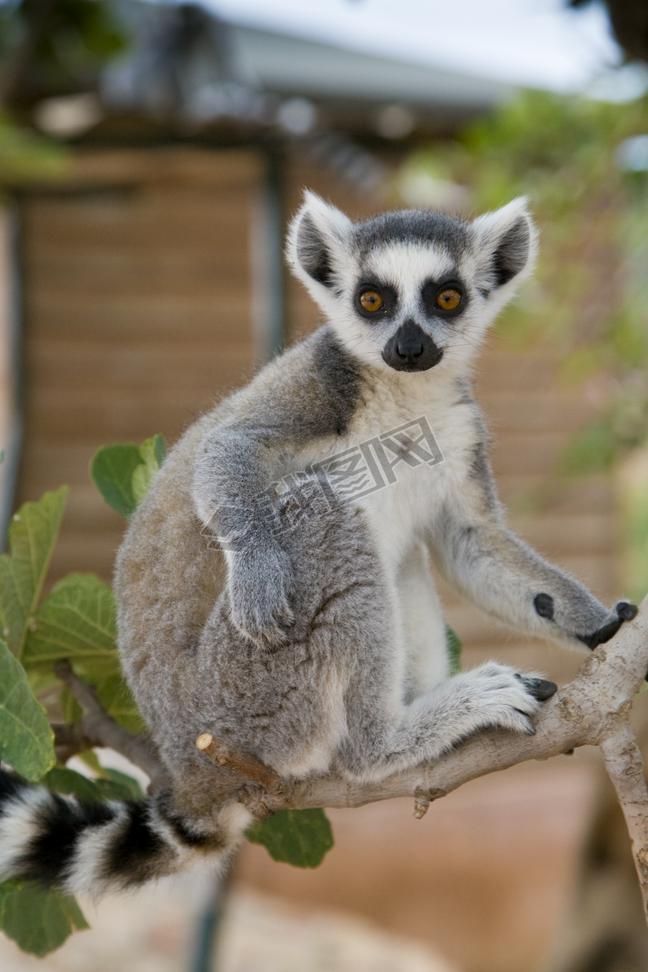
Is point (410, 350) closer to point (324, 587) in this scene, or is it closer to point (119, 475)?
point (324, 587)

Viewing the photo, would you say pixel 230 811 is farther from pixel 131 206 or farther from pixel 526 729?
pixel 131 206

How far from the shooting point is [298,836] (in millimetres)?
2289

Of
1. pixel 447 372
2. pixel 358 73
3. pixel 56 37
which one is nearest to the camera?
pixel 447 372

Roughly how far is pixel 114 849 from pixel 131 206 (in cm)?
660

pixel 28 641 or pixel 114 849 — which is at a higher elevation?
pixel 28 641

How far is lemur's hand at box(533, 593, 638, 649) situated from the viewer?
2318mm

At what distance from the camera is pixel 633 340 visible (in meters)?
4.65

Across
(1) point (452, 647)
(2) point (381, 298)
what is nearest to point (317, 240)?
(2) point (381, 298)

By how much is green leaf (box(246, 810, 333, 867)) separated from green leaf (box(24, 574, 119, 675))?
1.64 feet

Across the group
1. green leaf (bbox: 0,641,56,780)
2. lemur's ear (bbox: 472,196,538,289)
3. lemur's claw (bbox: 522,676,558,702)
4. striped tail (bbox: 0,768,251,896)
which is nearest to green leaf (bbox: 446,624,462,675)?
lemur's claw (bbox: 522,676,558,702)

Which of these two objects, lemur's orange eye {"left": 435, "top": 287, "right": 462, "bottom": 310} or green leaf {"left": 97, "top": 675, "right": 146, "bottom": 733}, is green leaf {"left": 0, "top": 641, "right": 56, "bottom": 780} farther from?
lemur's orange eye {"left": 435, "top": 287, "right": 462, "bottom": 310}

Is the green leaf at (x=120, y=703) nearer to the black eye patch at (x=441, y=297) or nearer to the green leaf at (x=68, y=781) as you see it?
the green leaf at (x=68, y=781)

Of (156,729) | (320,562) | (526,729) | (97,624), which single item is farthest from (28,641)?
(526,729)

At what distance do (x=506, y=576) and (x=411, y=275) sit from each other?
716 mm
